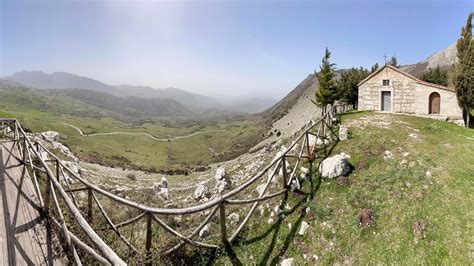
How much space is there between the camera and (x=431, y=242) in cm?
915

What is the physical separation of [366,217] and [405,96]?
24906 mm

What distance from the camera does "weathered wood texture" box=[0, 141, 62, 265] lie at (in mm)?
6926

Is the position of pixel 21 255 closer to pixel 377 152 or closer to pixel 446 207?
pixel 446 207

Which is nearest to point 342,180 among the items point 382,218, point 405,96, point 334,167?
point 334,167

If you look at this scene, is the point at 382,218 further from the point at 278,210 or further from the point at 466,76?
the point at 466,76

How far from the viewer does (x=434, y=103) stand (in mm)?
28250

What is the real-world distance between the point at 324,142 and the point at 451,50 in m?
142

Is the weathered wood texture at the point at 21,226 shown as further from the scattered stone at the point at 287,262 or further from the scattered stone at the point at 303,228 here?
the scattered stone at the point at 303,228

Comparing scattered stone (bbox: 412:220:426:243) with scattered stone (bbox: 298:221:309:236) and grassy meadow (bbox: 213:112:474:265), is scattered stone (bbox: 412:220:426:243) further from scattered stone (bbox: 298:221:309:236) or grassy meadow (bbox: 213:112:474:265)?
scattered stone (bbox: 298:221:309:236)

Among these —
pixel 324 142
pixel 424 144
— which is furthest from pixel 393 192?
pixel 424 144

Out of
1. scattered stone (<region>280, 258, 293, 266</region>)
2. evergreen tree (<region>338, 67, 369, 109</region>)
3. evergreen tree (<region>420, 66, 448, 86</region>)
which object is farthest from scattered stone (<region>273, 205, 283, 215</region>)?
evergreen tree (<region>420, 66, 448, 86</region>)

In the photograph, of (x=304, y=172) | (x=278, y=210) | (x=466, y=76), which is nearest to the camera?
(x=278, y=210)

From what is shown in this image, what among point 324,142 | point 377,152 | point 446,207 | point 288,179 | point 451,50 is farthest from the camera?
point 451,50

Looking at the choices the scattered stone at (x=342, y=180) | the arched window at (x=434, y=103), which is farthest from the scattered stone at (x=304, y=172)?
the arched window at (x=434, y=103)
